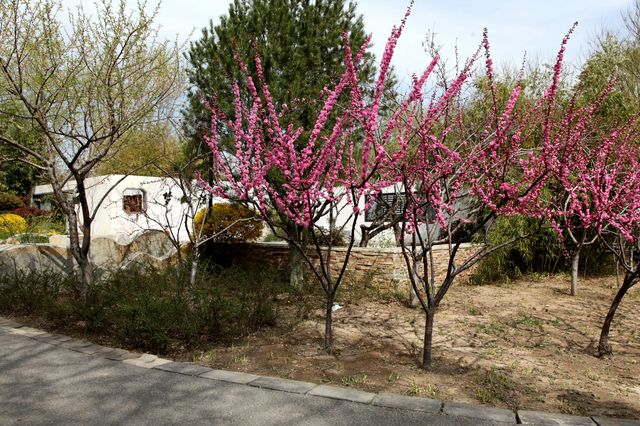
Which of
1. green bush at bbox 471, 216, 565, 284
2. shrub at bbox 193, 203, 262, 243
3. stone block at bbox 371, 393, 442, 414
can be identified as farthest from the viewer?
shrub at bbox 193, 203, 262, 243

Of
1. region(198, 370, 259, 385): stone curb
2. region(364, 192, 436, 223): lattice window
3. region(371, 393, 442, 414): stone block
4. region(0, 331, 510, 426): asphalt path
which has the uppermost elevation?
region(364, 192, 436, 223): lattice window

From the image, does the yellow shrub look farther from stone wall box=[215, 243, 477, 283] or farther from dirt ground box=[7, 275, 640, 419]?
dirt ground box=[7, 275, 640, 419]

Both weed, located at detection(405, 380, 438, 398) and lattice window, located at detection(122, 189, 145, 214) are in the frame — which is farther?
lattice window, located at detection(122, 189, 145, 214)

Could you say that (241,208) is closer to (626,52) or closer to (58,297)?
(58,297)

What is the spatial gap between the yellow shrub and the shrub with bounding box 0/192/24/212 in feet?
14.4

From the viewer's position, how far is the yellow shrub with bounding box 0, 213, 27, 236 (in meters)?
13.4

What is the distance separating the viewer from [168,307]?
538cm

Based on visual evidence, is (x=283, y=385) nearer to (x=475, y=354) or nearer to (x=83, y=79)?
(x=475, y=354)

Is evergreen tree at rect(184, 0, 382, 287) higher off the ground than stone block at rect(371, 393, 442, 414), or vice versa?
evergreen tree at rect(184, 0, 382, 287)

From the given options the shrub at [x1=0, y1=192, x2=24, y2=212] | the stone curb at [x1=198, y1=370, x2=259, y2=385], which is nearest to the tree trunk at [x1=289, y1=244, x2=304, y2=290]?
the stone curb at [x1=198, y1=370, x2=259, y2=385]

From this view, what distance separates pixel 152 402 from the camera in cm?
377

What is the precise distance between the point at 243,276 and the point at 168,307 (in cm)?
322

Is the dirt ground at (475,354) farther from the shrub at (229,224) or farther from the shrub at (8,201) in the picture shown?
the shrub at (8,201)

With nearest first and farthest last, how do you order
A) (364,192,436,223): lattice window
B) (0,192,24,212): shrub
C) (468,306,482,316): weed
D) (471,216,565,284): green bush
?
(364,192,436,223): lattice window → (468,306,482,316): weed → (471,216,565,284): green bush → (0,192,24,212): shrub
